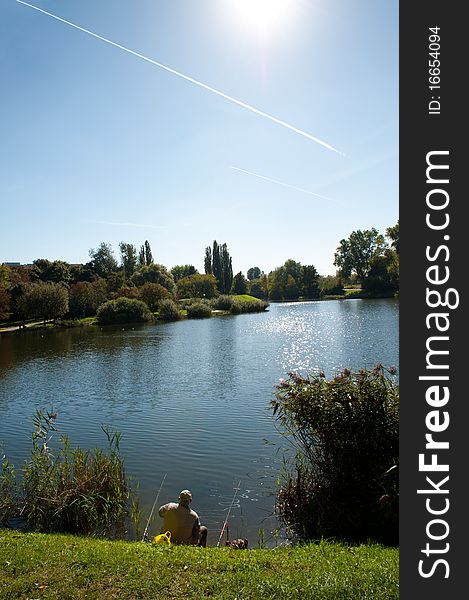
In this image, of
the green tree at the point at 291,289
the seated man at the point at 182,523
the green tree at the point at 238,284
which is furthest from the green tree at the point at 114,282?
the seated man at the point at 182,523

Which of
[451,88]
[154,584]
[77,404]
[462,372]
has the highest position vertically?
[451,88]

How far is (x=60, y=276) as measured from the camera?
69.2m

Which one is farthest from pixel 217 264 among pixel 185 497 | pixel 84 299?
pixel 185 497

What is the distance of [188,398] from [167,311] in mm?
46613

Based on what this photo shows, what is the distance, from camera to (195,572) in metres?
5.07

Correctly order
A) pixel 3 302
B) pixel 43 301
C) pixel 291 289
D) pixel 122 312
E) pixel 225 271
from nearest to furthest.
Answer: pixel 3 302
pixel 43 301
pixel 122 312
pixel 225 271
pixel 291 289

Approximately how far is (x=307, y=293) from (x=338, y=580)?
104031 mm

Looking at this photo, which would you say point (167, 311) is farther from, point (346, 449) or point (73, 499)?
point (346, 449)

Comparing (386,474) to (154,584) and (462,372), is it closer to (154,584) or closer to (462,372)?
(154,584)

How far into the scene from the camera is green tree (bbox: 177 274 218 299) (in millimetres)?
84625

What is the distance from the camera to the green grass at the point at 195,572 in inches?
180

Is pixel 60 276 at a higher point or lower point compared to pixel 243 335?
higher

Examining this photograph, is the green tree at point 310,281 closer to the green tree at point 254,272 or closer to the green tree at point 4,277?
the green tree at point 4,277

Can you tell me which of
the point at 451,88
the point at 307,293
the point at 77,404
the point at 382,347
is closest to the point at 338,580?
the point at 451,88
